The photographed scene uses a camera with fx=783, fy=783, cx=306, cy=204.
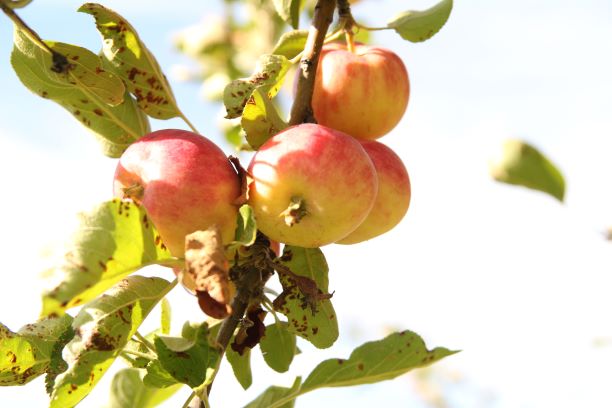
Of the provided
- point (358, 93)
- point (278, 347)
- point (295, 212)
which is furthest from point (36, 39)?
point (278, 347)

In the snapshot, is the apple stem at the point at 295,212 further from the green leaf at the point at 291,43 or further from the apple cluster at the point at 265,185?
the green leaf at the point at 291,43

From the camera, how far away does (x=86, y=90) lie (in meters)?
1.28

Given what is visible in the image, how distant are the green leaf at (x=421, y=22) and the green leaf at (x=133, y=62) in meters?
0.47

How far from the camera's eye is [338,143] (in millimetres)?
1109

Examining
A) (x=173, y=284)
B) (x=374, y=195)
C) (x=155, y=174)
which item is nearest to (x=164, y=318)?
(x=173, y=284)

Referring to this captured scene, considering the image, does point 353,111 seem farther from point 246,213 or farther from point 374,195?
point 246,213

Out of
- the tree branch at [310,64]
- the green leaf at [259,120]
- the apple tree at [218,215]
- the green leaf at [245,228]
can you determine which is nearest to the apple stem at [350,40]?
the apple tree at [218,215]

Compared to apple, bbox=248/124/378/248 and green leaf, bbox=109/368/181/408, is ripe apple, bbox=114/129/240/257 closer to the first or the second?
apple, bbox=248/124/378/248

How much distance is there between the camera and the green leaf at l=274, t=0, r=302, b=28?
4.83ft

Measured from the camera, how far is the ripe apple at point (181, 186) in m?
1.08

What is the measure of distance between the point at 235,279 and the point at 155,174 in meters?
0.20

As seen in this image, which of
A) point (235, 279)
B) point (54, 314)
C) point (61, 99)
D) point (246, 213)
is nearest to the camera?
point (54, 314)

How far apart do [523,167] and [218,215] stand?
1.55ft

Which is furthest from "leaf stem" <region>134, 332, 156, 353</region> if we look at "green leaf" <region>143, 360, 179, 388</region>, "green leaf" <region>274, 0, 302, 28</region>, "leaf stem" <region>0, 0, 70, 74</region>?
"green leaf" <region>274, 0, 302, 28</region>
